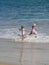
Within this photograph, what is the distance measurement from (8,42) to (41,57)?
334 centimetres

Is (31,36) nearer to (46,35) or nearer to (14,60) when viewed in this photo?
(46,35)

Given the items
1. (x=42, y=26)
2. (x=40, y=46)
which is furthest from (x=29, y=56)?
(x=42, y=26)

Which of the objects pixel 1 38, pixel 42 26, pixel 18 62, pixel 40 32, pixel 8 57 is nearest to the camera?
pixel 18 62

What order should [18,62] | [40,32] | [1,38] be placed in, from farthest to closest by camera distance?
1. [40,32]
2. [1,38]
3. [18,62]

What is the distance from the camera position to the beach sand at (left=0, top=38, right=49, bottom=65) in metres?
10.6

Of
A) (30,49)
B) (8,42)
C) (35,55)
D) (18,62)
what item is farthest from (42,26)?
(18,62)

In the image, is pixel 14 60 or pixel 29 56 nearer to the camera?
pixel 14 60

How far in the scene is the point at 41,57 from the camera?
11375mm

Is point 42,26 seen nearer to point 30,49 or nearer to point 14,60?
point 30,49

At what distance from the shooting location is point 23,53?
475 inches

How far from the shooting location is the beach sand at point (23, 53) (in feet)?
34.8

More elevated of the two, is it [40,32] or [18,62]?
[40,32]

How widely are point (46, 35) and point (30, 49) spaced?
3.45m

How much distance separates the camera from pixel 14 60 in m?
10.8
